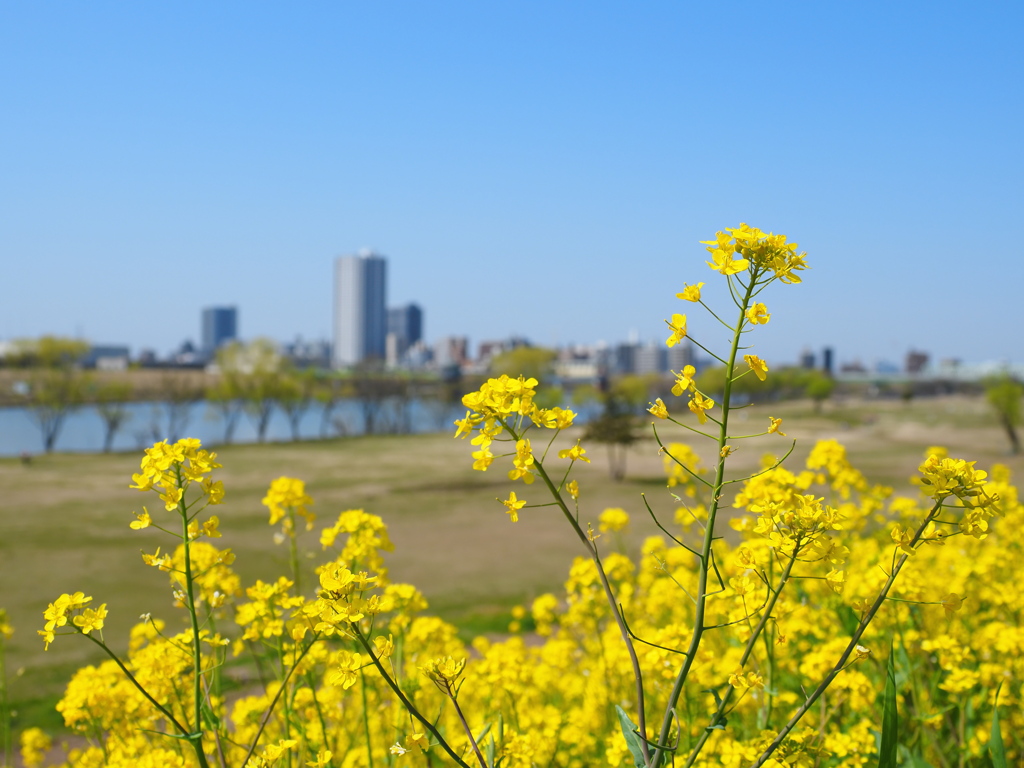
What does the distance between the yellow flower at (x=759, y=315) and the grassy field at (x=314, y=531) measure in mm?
441

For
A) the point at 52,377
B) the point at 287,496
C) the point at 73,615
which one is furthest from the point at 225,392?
the point at 73,615

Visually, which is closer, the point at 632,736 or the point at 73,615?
the point at 632,736

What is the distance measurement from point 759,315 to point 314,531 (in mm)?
14870

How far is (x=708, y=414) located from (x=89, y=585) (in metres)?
13.5

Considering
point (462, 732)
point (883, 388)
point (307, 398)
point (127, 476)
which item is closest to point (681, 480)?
point (462, 732)

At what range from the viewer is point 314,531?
50.6 feet

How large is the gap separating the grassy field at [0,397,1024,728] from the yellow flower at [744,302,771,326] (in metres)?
0.44

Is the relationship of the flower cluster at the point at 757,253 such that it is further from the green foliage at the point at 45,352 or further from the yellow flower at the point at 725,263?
the green foliage at the point at 45,352

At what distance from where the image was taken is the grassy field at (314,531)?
35.7 ft

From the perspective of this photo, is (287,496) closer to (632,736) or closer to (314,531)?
(632,736)

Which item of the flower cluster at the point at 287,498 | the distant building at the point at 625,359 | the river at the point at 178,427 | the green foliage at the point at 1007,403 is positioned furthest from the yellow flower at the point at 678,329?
the distant building at the point at 625,359

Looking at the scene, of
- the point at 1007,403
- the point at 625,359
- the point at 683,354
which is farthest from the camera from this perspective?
the point at 625,359

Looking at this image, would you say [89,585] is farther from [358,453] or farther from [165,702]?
[358,453]

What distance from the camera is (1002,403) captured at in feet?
123
